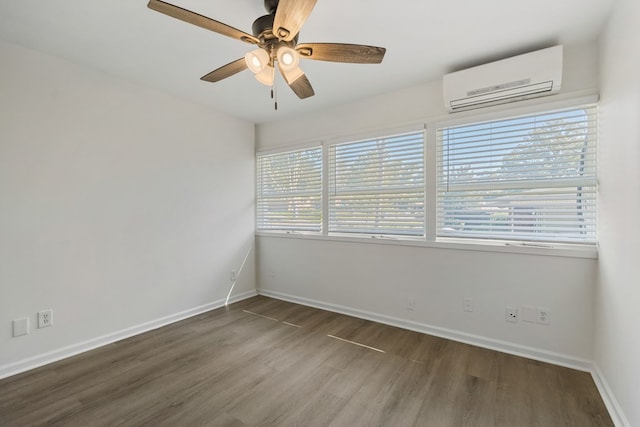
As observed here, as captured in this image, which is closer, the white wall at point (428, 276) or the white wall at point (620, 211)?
the white wall at point (620, 211)

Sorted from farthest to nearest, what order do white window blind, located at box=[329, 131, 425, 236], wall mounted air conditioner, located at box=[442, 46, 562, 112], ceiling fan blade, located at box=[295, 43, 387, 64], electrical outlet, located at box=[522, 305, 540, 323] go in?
white window blind, located at box=[329, 131, 425, 236] → electrical outlet, located at box=[522, 305, 540, 323] → wall mounted air conditioner, located at box=[442, 46, 562, 112] → ceiling fan blade, located at box=[295, 43, 387, 64]

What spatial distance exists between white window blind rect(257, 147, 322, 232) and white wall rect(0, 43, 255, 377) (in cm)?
64

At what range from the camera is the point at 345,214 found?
3.46 m

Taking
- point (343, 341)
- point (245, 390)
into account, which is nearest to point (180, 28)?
point (245, 390)

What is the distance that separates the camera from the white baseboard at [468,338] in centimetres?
223

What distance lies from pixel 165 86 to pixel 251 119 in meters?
1.22

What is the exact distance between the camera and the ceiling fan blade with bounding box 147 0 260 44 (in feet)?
4.35

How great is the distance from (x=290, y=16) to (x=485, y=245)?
7.70ft

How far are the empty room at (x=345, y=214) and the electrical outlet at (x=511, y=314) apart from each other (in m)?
0.01

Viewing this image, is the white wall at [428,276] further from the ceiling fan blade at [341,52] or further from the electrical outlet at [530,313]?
the ceiling fan blade at [341,52]

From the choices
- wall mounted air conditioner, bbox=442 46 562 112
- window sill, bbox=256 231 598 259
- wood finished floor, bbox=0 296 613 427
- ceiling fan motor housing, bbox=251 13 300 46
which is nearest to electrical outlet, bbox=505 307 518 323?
wood finished floor, bbox=0 296 613 427

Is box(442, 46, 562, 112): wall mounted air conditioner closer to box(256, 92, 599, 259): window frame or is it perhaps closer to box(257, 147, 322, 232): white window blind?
box(256, 92, 599, 259): window frame

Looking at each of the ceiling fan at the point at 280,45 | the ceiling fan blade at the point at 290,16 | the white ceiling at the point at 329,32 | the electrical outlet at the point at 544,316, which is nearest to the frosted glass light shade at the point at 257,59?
the ceiling fan at the point at 280,45

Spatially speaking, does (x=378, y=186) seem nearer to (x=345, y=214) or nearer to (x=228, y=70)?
(x=345, y=214)
